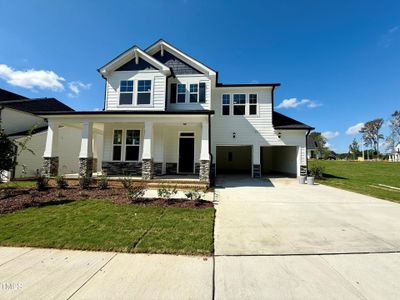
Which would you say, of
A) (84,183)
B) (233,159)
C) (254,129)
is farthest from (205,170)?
(233,159)

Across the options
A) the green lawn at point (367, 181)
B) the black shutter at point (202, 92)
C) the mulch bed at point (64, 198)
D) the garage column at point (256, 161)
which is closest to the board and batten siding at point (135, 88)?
the black shutter at point (202, 92)

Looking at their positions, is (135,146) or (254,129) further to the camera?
(254,129)

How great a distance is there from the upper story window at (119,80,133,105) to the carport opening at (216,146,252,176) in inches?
399

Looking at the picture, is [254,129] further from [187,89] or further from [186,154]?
[187,89]

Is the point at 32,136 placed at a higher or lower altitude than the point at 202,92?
lower

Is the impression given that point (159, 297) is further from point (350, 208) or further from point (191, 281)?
point (350, 208)

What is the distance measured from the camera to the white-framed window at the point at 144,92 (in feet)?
40.0

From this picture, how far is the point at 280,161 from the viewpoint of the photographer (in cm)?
1766

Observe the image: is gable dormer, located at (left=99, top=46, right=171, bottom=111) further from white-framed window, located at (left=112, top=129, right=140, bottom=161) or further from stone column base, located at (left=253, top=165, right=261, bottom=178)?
stone column base, located at (left=253, top=165, right=261, bottom=178)

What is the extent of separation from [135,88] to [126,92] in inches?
24.7

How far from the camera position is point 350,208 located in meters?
6.77

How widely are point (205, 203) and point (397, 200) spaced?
8.06 m

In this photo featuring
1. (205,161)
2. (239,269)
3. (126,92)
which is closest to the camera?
(239,269)

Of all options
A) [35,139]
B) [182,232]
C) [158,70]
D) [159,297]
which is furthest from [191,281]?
[35,139]
